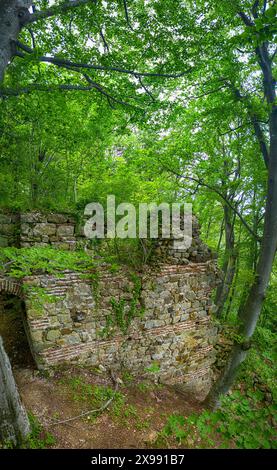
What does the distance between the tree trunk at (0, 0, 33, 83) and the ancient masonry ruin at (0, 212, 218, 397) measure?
7.77 ft

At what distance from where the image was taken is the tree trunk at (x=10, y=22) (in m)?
3.24

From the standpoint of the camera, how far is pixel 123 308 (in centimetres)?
512

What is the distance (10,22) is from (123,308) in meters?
5.02

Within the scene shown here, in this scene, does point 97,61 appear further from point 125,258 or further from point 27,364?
point 27,364

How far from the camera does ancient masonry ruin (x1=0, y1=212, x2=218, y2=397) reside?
14.3ft

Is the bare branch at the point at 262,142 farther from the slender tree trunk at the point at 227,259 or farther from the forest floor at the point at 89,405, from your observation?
the forest floor at the point at 89,405

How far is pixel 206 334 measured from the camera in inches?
247

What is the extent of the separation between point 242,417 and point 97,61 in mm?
5950

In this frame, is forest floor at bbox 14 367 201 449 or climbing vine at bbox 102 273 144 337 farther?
climbing vine at bbox 102 273 144 337

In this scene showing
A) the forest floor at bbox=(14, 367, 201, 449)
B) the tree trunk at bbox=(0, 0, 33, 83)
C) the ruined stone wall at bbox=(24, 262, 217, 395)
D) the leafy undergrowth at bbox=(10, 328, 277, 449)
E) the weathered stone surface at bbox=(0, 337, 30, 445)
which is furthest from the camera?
the ruined stone wall at bbox=(24, 262, 217, 395)

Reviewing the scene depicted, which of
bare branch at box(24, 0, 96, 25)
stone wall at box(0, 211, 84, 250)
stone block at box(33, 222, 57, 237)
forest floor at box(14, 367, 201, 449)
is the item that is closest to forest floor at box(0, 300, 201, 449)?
forest floor at box(14, 367, 201, 449)

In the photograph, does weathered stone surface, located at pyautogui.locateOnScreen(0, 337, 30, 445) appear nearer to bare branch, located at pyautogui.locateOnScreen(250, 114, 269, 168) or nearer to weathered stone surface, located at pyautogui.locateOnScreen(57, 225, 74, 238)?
weathered stone surface, located at pyautogui.locateOnScreen(57, 225, 74, 238)

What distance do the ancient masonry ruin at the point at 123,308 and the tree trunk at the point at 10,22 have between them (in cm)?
237
